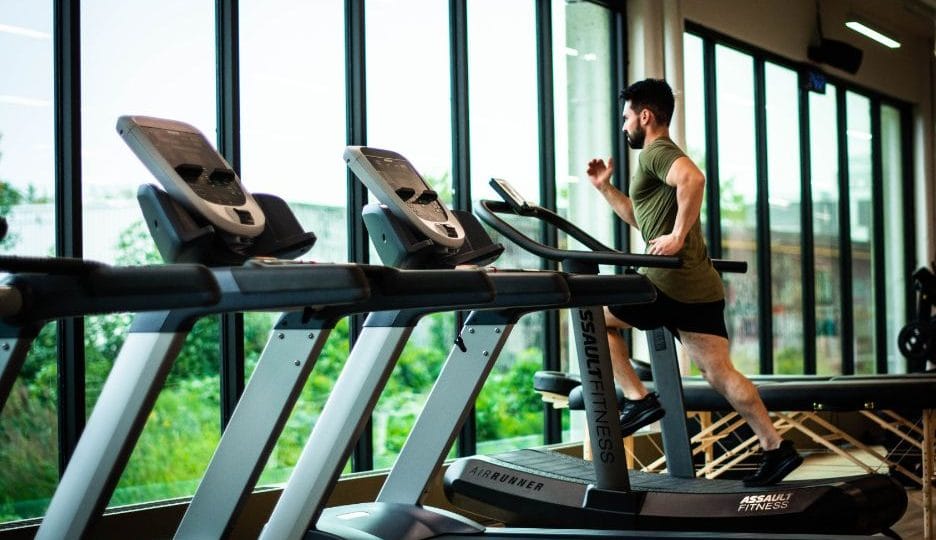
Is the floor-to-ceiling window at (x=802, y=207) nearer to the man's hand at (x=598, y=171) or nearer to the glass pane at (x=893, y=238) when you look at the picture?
the glass pane at (x=893, y=238)

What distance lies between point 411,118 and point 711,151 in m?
2.72

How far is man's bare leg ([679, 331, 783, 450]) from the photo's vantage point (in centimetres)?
385

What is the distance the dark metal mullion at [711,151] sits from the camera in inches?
293

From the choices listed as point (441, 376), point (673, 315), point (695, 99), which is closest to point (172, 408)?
point (441, 376)

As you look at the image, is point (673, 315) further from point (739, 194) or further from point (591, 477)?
point (739, 194)

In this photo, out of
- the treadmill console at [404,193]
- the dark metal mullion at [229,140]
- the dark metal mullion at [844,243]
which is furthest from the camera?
the dark metal mullion at [844,243]

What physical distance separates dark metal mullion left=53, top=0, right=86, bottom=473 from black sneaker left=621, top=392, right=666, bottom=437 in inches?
73.9

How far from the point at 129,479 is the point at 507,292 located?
198 centimetres

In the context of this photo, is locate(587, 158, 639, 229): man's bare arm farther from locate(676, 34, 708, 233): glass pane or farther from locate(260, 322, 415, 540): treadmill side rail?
locate(676, 34, 708, 233): glass pane

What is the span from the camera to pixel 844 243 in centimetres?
919

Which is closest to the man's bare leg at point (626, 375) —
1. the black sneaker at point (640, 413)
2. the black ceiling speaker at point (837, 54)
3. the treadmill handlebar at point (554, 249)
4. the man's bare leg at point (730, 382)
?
the black sneaker at point (640, 413)

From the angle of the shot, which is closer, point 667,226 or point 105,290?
point 105,290

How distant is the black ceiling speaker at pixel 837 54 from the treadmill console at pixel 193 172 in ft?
22.0

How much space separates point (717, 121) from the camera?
7.58 meters
